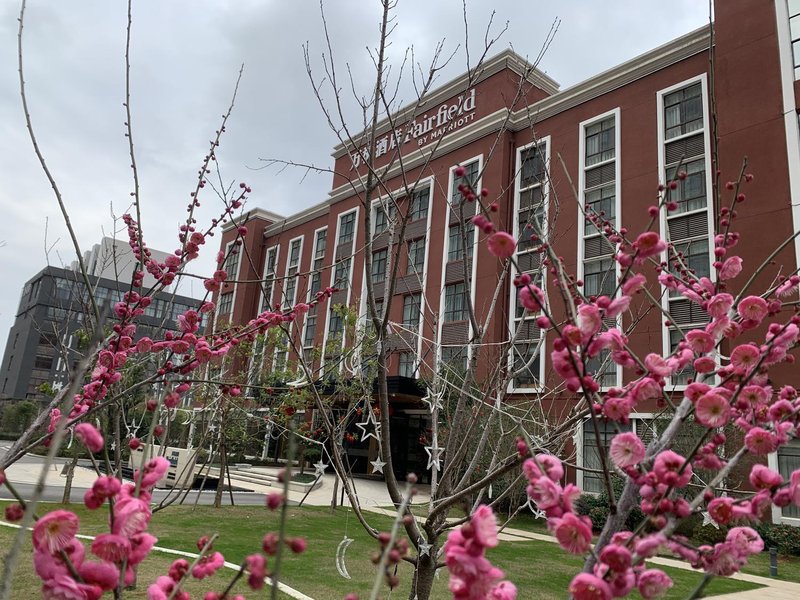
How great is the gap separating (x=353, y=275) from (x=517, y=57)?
2351cm

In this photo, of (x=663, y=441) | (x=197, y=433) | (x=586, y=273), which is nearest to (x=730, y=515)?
(x=663, y=441)

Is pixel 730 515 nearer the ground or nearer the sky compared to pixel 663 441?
nearer the ground

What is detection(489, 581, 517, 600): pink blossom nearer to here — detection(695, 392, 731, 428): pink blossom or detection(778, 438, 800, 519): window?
detection(695, 392, 731, 428): pink blossom

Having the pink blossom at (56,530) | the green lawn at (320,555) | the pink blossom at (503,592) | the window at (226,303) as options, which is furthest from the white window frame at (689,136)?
the window at (226,303)

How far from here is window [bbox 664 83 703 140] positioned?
17.8 meters

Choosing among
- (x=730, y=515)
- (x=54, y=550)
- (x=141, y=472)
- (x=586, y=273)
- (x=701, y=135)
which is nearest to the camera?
(x=54, y=550)

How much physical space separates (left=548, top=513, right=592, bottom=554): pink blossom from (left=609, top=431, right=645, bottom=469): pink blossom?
12.8 inches

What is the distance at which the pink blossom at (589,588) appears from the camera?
3.54 ft

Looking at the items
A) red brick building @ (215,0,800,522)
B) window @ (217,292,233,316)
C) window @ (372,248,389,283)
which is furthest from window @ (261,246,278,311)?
window @ (372,248,389,283)

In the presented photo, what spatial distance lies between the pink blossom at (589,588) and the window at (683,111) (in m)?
19.6

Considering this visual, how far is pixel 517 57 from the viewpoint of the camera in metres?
4.35

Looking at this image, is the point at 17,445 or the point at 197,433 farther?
the point at 197,433

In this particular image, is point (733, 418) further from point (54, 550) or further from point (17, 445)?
point (17, 445)

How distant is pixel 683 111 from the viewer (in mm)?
18328
